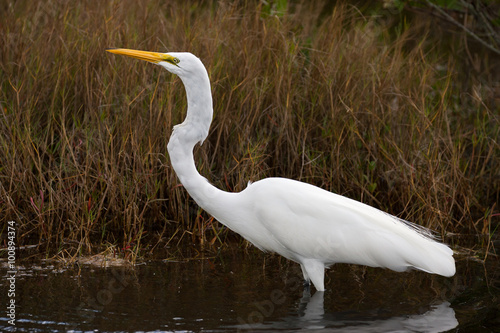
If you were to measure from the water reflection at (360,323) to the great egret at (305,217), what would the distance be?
21cm

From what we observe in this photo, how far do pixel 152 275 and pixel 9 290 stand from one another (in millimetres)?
819

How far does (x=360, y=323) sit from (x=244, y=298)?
2.15ft

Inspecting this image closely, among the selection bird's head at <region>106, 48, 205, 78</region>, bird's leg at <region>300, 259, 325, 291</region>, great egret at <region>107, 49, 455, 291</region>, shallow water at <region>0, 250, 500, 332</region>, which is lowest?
shallow water at <region>0, 250, 500, 332</region>

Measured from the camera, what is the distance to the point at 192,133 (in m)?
3.72

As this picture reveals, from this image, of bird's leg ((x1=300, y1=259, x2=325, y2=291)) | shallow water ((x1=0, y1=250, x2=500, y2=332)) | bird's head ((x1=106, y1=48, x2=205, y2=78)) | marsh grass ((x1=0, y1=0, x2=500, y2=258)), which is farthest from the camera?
marsh grass ((x1=0, y1=0, x2=500, y2=258))

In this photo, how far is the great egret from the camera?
12.1 feet

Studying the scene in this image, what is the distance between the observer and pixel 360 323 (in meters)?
3.51

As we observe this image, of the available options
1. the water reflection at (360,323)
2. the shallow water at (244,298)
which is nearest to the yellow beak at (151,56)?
the shallow water at (244,298)

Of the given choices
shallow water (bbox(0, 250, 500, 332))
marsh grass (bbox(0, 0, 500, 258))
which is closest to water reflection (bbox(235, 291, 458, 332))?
shallow water (bbox(0, 250, 500, 332))

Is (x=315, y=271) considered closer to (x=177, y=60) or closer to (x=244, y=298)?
(x=244, y=298)

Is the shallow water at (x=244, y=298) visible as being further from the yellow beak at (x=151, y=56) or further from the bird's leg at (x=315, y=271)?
the yellow beak at (x=151, y=56)

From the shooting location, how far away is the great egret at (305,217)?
3.70 meters

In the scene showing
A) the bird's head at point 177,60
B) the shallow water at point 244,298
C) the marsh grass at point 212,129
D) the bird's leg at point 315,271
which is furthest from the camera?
the marsh grass at point 212,129

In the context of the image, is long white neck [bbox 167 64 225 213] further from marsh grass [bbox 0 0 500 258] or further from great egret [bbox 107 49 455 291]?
marsh grass [bbox 0 0 500 258]
